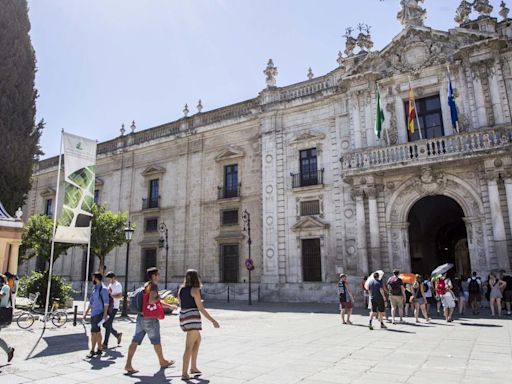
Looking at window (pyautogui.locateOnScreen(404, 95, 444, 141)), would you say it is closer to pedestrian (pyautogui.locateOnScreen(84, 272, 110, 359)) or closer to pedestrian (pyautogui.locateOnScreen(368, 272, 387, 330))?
pedestrian (pyautogui.locateOnScreen(368, 272, 387, 330))

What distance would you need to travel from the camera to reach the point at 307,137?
71.3 feet

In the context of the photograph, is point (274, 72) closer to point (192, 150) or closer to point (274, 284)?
point (192, 150)

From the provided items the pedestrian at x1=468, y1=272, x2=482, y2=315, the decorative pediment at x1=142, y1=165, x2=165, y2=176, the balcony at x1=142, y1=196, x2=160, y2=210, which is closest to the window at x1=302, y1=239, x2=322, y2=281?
the pedestrian at x1=468, y1=272, x2=482, y2=315

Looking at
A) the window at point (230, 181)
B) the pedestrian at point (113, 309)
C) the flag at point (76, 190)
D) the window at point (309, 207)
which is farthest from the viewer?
the window at point (230, 181)

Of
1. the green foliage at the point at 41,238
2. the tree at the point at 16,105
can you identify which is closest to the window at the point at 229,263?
the green foliage at the point at 41,238

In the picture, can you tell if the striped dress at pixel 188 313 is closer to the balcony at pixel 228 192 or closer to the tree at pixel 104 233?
the tree at pixel 104 233

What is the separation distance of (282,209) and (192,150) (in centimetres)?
831

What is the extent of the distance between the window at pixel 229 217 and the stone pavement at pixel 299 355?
1215 centimetres

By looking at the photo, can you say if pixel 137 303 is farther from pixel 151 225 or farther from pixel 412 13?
pixel 151 225

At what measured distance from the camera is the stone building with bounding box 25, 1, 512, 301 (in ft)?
56.4

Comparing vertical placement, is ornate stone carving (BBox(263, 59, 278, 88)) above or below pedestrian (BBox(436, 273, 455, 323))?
above

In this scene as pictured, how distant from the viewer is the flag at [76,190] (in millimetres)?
11133

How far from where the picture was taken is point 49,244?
686 inches

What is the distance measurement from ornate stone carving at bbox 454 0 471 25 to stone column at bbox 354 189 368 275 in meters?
9.53
